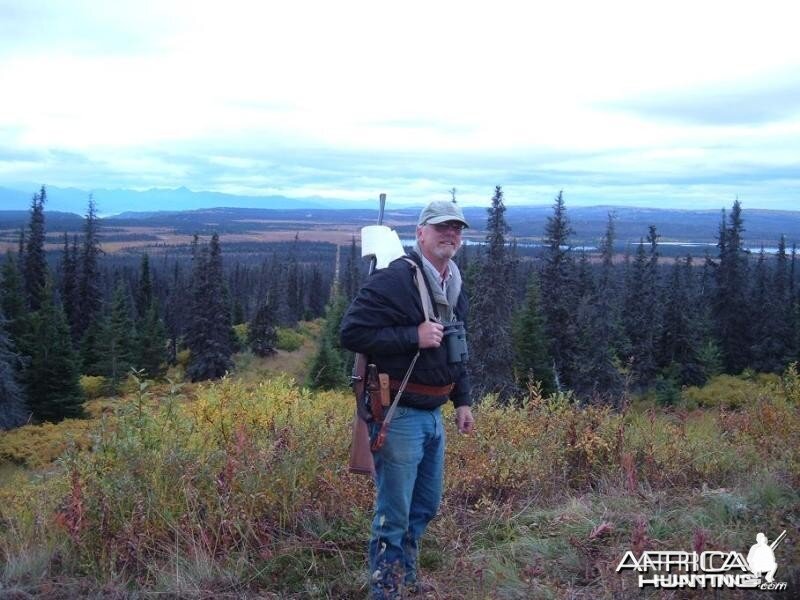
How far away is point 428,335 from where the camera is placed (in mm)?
3766

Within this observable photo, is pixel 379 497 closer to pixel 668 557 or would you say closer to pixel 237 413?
pixel 668 557

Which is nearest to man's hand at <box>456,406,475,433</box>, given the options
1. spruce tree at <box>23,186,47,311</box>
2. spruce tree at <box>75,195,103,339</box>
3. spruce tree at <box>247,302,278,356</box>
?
spruce tree at <box>23,186,47,311</box>

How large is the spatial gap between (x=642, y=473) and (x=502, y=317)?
28.8m

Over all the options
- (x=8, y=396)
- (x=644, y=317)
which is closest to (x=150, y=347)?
(x=8, y=396)

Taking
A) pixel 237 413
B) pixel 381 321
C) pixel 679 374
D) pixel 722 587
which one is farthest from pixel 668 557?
pixel 679 374

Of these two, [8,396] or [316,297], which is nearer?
[8,396]

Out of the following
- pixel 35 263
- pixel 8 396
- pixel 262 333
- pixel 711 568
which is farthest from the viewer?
pixel 262 333

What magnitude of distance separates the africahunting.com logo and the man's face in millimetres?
1874

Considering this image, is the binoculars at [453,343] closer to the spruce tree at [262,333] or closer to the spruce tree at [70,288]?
the spruce tree at [70,288]

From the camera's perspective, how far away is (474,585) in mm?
3781

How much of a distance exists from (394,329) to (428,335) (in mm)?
183

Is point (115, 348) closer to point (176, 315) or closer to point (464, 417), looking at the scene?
point (176, 315)

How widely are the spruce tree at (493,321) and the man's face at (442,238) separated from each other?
95.9ft

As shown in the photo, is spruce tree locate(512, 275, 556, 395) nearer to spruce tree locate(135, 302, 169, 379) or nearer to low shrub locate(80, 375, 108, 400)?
spruce tree locate(135, 302, 169, 379)
